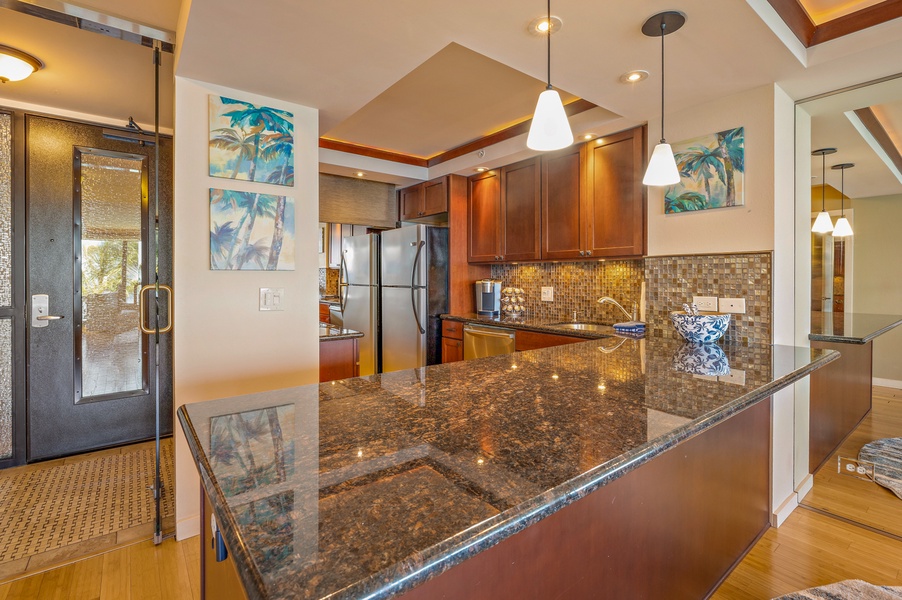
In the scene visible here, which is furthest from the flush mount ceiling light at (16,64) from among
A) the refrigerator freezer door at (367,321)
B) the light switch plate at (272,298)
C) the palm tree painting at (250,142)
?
the refrigerator freezer door at (367,321)

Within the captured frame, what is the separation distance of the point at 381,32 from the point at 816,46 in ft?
6.05

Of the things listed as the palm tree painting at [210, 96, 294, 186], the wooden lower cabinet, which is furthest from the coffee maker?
the wooden lower cabinet

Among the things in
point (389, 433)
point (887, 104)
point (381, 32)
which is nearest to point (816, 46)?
point (887, 104)

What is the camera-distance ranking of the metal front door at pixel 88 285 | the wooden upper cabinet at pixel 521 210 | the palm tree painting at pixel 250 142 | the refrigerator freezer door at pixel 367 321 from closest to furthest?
the palm tree painting at pixel 250 142, the metal front door at pixel 88 285, the wooden upper cabinet at pixel 521 210, the refrigerator freezer door at pixel 367 321

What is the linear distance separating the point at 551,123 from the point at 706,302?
1.53 m

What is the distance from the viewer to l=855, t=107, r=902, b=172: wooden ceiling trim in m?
2.36

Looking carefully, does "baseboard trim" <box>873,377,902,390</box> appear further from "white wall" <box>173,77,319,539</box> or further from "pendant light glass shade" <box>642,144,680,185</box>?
"white wall" <box>173,77,319,539</box>

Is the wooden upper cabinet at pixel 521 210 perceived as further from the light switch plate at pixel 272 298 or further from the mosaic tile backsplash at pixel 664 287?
the light switch plate at pixel 272 298

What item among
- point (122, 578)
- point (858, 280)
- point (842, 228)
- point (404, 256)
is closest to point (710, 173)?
point (842, 228)

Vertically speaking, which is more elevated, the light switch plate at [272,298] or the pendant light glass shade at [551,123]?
the pendant light glass shade at [551,123]

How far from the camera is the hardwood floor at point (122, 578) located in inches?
67.3

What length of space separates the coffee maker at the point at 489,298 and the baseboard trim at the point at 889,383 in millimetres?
2658

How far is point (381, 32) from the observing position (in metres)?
1.70

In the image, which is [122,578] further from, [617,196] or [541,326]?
[617,196]
